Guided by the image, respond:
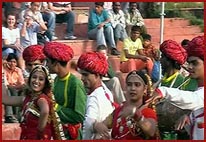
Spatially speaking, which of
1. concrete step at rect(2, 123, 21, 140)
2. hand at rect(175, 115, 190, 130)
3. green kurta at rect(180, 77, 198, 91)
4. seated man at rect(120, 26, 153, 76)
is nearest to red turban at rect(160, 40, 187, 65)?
green kurta at rect(180, 77, 198, 91)

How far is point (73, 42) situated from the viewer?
1491 cm

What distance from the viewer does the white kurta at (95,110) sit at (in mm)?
6797

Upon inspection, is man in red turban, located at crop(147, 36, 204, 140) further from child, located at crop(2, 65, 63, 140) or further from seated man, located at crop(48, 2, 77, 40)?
seated man, located at crop(48, 2, 77, 40)

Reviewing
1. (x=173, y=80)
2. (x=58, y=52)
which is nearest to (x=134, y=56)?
(x=173, y=80)

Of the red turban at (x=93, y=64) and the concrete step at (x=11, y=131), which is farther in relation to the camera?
the concrete step at (x=11, y=131)

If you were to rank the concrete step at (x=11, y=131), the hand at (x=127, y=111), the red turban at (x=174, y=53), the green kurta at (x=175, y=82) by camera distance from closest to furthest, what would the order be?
1. the hand at (x=127, y=111)
2. the green kurta at (x=175, y=82)
3. the red turban at (x=174, y=53)
4. the concrete step at (x=11, y=131)

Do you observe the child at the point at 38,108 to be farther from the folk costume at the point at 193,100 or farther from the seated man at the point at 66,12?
the seated man at the point at 66,12

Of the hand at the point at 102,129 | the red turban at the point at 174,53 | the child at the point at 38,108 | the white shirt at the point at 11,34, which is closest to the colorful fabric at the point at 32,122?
the child at the point at 38,108

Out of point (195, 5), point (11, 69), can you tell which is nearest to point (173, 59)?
point (11, 69)

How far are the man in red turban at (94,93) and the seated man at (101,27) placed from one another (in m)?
7.24

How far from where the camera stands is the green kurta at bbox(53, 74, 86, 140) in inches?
293

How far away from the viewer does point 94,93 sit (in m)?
6.98

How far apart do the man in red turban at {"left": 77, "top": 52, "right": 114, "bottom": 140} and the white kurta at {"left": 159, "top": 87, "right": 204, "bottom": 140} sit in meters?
Result: 0.71

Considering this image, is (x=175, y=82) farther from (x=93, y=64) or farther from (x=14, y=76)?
(x=14, y=76)
